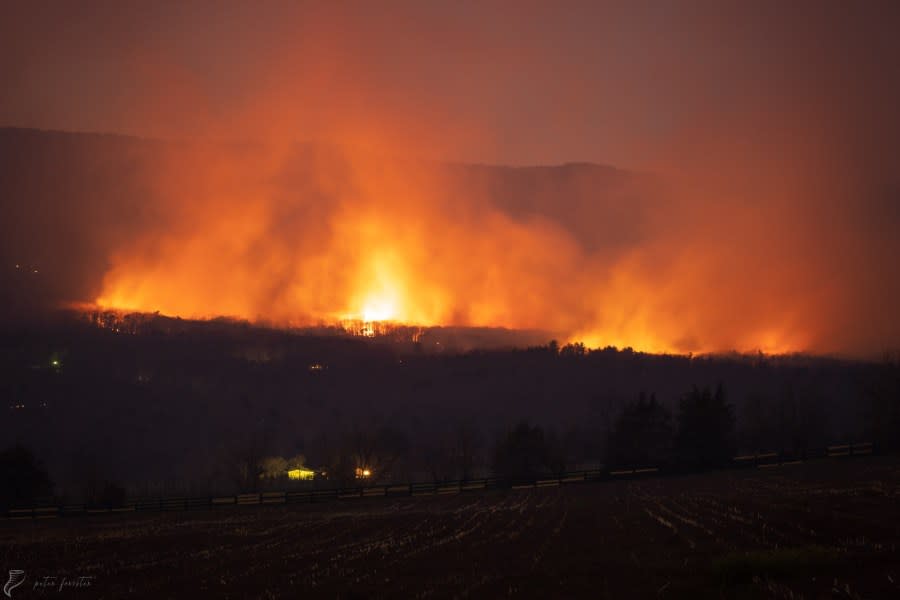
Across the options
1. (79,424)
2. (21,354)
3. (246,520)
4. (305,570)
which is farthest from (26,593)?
(21,354)

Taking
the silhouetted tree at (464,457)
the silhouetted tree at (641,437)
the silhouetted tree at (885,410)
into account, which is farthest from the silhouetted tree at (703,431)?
the silhouetted tree at (464,457)

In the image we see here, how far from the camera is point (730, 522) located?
1404 inches

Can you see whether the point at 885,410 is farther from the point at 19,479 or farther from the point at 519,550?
the point at 19,479

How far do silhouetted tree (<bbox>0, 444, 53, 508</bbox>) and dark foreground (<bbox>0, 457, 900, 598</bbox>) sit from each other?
74.4 ft

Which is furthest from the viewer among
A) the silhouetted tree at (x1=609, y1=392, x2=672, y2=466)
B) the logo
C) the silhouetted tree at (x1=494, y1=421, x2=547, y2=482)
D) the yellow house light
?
the yellow house light

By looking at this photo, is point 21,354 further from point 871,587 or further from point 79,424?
point 871,587

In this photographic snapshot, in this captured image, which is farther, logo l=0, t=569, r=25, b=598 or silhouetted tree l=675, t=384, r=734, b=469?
silhouetted tree l=675, t=384, r=734, b=469

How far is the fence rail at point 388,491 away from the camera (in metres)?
73.0

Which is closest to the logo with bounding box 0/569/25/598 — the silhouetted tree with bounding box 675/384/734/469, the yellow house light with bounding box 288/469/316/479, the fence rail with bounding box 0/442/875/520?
the fence rail with bounding box 0/442/875/520

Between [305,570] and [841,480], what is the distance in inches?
1715

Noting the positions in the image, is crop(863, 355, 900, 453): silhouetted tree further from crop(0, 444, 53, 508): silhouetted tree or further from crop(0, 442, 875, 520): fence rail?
crop(0, 444, 53, 508): silhouetted tree

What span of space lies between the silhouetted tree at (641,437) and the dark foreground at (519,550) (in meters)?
34.4

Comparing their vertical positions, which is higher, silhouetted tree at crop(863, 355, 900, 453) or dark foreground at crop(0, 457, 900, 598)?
silhouetted tree at crop(863, 355, 900, 453)

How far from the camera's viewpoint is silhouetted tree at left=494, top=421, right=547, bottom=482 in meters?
94.2
